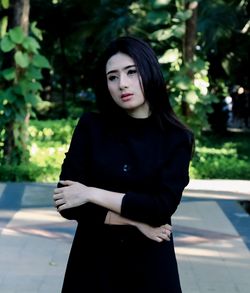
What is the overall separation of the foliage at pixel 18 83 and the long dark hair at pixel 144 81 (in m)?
6.75

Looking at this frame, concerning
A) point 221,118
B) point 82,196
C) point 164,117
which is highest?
point 164,117

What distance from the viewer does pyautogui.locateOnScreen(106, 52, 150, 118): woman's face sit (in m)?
2.12

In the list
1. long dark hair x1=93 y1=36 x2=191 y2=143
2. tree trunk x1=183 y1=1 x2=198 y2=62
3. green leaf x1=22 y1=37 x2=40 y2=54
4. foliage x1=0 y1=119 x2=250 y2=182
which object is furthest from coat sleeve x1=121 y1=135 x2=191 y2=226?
tree trunk x1=183 y1=1 x2=198 y2=62

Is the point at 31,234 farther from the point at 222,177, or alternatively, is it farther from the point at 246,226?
the point at 222,177

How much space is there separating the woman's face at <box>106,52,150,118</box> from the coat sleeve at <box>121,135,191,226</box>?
0.62 feet

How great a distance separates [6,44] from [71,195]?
696 centimetres

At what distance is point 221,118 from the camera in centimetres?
2181

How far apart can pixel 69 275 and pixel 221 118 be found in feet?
65.4

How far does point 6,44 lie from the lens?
8.81 metres

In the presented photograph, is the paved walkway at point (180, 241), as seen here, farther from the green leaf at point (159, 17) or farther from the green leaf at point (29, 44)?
the green leaf at point (159, 17)

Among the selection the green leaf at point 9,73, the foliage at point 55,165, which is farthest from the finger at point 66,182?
the foliage at point 55,165

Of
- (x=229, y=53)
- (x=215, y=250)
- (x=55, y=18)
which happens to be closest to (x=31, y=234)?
(x=215, y=250)

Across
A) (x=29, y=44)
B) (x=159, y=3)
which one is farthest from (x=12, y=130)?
(x=159, y=3)

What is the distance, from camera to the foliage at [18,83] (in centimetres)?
895
